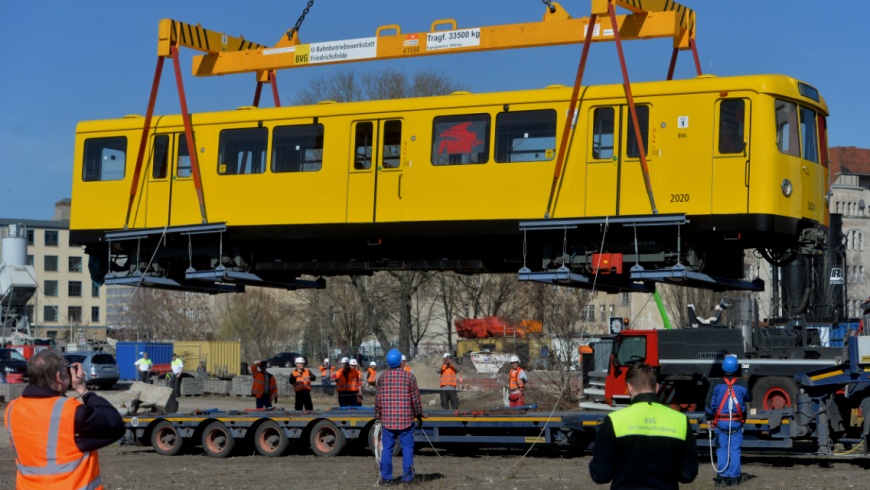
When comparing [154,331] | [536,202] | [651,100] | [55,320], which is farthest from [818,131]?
[55,320]

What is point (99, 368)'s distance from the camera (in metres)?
40.8

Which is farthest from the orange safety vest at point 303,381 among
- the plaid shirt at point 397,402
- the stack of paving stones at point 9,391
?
the stack of paving stones at point 9,391

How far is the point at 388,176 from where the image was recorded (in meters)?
16.2

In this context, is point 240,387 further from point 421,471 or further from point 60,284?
point 60,284

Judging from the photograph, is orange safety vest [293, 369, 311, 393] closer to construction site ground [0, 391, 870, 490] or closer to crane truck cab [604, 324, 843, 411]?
construction site ground [0, 391, 870, 490]

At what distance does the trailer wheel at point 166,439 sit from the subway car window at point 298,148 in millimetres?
4566

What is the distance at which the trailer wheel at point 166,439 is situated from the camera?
18.2 meters

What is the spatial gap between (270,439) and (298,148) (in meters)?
4.59

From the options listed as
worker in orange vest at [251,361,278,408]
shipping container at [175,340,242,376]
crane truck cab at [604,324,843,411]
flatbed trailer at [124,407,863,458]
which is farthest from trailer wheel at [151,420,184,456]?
shipping container at [175,340,242,376]

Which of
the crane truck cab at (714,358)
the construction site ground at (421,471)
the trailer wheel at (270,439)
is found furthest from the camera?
the crane truck cab at (714,358)

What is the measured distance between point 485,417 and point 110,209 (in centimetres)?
670

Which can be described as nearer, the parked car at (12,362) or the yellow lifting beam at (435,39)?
the yellow lifting beam at (435,39)

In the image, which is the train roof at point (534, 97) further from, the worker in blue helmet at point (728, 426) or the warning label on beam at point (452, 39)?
the worker in blue helmet at point (728, 426)

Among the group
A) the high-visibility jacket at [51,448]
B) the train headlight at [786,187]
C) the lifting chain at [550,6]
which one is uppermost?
the lifting chain at [550,6]
